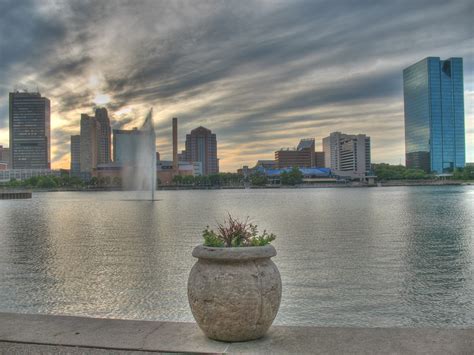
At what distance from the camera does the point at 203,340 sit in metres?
7.59

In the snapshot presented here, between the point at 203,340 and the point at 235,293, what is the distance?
98 cm

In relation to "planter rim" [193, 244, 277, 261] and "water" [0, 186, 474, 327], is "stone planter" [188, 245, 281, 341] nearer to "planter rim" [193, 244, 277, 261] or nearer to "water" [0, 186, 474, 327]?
"planter rim" [193, 244, 277, 261]

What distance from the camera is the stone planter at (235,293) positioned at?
7.38 m

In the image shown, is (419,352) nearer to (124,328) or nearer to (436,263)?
(124,328)

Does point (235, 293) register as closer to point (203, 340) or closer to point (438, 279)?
point (203, 340)

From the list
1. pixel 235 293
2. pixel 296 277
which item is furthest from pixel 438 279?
pixel 235 293

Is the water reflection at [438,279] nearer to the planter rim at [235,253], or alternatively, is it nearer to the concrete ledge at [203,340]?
the concrete ledge at [203,340]

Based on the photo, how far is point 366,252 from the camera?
2533 centimetres

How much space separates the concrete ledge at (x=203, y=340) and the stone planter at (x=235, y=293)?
0.25 meters

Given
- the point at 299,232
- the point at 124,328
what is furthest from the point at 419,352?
the point at 299,232

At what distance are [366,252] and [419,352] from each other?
19104 mm

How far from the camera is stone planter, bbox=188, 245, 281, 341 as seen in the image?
7.38 meters

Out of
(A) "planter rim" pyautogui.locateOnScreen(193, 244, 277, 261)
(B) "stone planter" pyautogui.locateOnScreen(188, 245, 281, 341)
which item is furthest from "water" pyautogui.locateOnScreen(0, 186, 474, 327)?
(A) "planter rim" pyautogui.locateOnScreen(193, 244, 277, 261)

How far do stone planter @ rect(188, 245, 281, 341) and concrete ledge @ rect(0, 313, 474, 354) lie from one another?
0.81ft
